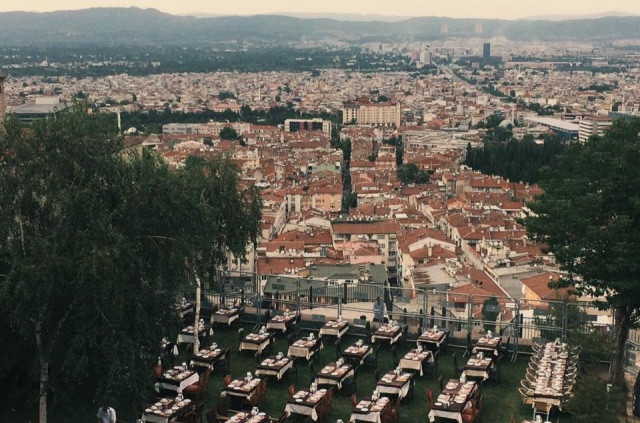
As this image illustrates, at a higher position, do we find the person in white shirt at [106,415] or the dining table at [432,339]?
the person in white shirt at [106,415]

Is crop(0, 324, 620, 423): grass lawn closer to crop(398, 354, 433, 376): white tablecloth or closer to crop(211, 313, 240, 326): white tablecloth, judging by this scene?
crop(398, 354, 433, 376): white tablecloth

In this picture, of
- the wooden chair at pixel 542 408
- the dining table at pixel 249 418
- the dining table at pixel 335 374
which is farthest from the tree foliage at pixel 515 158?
the dining table at pixel 249 418

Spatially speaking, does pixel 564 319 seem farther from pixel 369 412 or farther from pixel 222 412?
pixel 222 412

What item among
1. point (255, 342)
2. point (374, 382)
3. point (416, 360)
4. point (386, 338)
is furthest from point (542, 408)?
point (255, 342)

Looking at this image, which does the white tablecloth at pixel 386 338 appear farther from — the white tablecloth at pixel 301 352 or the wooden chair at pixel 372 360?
the white tablecloth at pixel 301 352

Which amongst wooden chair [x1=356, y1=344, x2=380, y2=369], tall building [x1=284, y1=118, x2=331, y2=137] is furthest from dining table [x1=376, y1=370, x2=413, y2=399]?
tall building [x1=284, y1=118, x2=331, y2=137]

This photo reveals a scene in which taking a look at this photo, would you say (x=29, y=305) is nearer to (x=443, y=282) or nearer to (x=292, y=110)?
(x=443, y=282)
